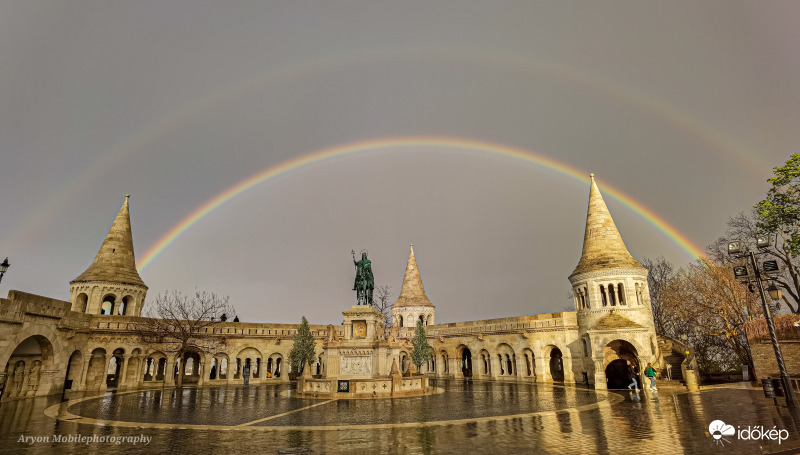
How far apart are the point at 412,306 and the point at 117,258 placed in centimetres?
3424

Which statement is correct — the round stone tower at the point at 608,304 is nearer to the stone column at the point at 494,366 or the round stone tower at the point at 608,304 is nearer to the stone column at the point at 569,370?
the stone column at the point at 569,370

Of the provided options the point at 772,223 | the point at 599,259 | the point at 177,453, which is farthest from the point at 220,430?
the point at 772,223

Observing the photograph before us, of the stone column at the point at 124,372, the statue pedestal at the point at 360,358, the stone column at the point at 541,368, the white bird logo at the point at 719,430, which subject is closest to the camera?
the white bird logo at the point at 719,430

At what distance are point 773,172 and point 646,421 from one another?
21410mm

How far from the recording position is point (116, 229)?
41469mm

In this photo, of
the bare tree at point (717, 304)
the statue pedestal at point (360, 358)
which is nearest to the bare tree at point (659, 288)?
the bare tree at point (717, 304)

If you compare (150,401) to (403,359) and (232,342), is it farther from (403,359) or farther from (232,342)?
(403,359)

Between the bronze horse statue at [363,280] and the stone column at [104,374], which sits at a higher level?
the bronze horse statue at [363,280]

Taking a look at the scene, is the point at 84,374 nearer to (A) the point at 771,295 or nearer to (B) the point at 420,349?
(B) the point at 420,349

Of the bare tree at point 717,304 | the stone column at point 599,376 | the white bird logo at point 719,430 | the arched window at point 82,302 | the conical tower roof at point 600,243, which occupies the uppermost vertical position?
the conical tower roof at point 600,243

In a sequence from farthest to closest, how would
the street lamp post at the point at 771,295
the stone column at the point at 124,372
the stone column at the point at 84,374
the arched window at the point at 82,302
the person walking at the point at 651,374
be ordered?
1. the arched window at the point at 82,302
2. the stone column at the point at 124,372
3. the stone column at the point at 84,374
4. the person walking at the point at 651,374
5. the street lamp post at the point at 771,295

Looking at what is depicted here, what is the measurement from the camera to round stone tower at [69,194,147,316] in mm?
38469

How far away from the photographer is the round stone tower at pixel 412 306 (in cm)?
5669

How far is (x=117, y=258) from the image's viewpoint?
40.4 metres
